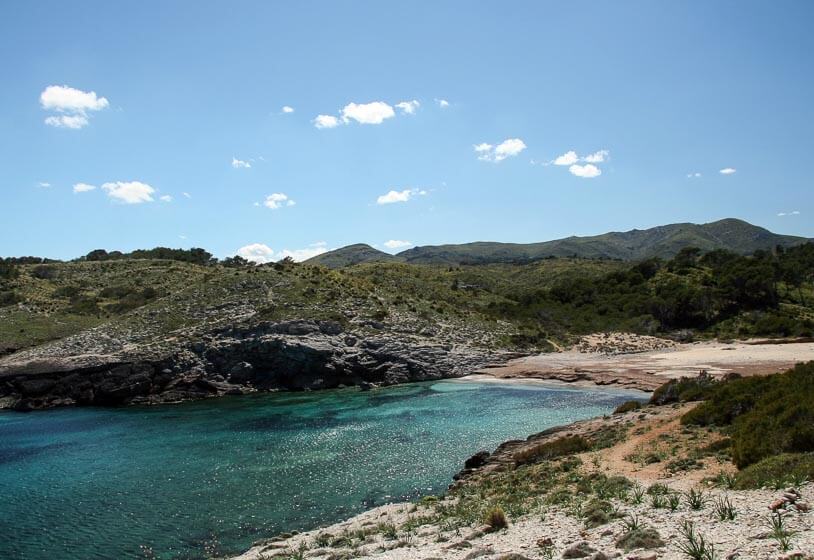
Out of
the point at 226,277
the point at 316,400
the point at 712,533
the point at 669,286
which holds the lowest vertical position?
the point at 316,400

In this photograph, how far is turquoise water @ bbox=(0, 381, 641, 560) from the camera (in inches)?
878

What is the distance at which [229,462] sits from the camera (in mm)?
31703

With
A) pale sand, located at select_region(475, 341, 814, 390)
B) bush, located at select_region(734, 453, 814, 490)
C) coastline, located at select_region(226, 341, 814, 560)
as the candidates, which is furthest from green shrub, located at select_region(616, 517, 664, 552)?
pale sand, located at select_region(475, 341, 814, 390)

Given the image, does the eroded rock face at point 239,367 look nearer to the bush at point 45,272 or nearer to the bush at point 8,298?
the bush at point 8,298

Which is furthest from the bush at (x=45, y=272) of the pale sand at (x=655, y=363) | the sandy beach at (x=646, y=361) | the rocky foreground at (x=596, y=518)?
the rocky foreground at (x=596, y=518)

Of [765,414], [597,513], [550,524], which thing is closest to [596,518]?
[597,513]

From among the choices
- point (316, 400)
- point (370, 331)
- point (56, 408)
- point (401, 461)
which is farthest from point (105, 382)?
point (401, 461)

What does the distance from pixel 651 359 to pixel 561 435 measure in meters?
34.8

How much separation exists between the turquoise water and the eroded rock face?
4588 millimetres

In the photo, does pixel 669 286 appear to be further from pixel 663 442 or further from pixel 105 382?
pixel 105 382

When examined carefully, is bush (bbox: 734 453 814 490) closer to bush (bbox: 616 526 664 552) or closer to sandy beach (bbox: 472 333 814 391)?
bush (bbox: 616 526 664 552)

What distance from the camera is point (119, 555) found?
20.1m

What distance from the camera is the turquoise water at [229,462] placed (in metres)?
22.3

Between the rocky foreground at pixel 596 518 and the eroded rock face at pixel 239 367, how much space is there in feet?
125
